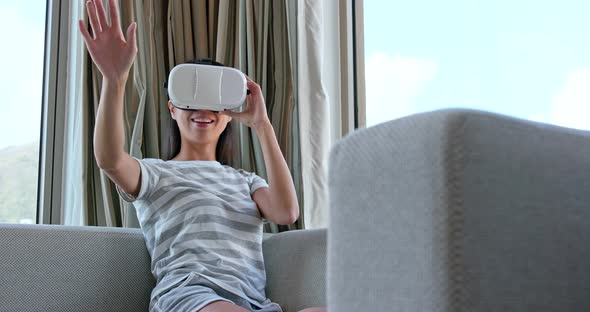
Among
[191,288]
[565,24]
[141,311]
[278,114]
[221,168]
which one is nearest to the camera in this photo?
[191,288]

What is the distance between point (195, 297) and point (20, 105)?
1.12 meters

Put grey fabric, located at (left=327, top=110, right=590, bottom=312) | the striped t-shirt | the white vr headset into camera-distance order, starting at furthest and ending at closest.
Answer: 1. the white vr headset
2. the striped t-shirt
3. grey fabric, located at (left=327, top=110, right=590, bottom=312)

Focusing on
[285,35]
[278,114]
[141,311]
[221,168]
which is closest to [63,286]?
[141,311]

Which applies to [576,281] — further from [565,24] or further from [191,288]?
[565,24]

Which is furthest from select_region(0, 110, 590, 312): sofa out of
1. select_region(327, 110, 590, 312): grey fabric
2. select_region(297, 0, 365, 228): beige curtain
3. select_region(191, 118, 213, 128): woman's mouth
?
select_region(297, 0, 365, 228): beige curtain

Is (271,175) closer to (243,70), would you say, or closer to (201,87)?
(201,87)

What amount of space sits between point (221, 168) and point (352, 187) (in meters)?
1.10

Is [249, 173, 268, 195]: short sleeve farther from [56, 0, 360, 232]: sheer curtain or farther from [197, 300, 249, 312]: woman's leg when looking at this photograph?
[197, 300, 249, 312]: woman's leg

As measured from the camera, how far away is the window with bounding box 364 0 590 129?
173cm

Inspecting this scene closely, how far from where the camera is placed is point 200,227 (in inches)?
54.1

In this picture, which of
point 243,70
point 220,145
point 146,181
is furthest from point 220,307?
point 243,70

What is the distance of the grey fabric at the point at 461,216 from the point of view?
1.40 feet

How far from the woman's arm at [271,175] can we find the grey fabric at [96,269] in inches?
2.2

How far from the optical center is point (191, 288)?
1.22 metres
